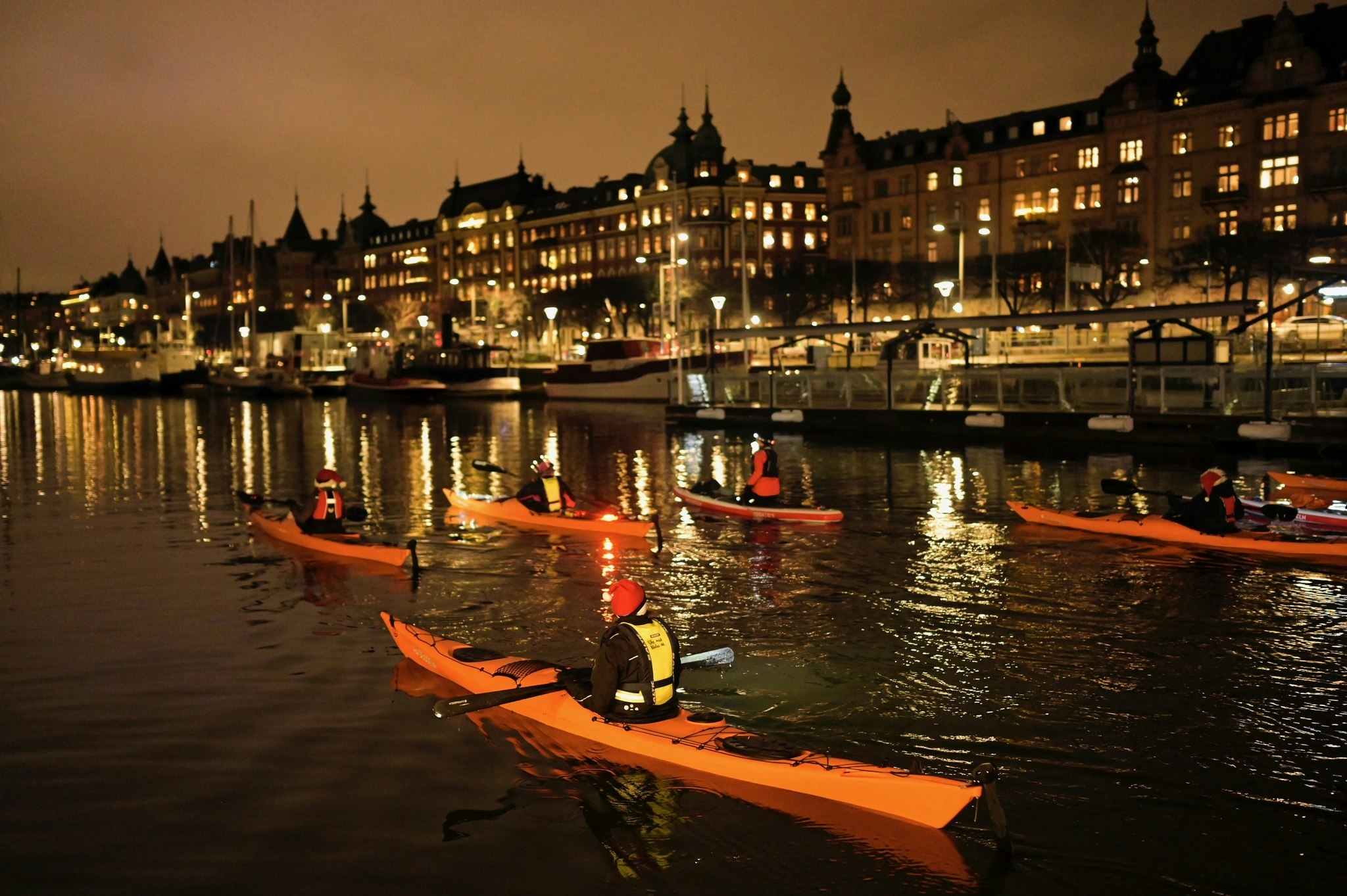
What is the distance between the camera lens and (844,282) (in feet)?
293

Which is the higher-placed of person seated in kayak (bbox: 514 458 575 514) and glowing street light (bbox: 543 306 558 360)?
glowing street light (bbox: 543 306 558 360)

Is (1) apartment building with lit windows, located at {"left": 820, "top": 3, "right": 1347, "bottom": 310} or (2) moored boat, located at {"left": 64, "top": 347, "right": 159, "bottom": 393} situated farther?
(2) moored boat, located at {"left": 64, "top": 347, "right": 159, "bottom": 393}

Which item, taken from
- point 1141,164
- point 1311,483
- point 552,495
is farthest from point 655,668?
point 1141,164

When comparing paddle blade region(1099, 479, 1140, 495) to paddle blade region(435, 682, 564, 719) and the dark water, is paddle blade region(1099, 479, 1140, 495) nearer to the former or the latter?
the dark water

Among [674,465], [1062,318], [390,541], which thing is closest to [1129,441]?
[1062,318]

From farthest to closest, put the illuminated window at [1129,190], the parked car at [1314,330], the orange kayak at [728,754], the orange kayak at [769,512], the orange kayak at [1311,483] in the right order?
1. the illuminated window at [1129,190]
2. the parked car at [1314,330]
3. the orange kayak at [1311,483]
4. the orange kayak at [769,512]
5. the orange kayak at [728,754]

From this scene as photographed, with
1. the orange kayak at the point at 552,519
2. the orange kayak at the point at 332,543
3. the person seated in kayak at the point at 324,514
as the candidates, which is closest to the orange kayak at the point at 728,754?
the orange kayak at the point at 332,543

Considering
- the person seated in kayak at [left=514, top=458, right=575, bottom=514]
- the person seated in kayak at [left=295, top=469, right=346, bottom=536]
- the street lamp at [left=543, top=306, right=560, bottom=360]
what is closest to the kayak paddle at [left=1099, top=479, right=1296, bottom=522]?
the person seated in kayak at [left=514, top=458, right=575, bottom=514]

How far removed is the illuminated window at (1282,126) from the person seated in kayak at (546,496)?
226 ft

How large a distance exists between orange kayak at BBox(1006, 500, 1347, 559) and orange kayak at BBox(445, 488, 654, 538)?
294 inches

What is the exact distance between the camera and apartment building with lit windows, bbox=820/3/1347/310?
73000 millimetres

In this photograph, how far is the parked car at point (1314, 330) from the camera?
49.0m

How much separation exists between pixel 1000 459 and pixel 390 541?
773 inches

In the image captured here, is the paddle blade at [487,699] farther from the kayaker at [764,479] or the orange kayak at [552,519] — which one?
the kayaker at [764,479]
